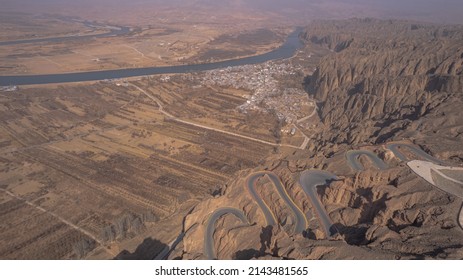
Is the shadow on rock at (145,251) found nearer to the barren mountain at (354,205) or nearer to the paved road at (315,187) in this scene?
the barren mountain at (354,205)

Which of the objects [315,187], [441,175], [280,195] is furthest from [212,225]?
[441,175]

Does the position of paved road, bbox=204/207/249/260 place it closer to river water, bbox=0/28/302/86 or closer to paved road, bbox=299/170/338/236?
paved road, bbox=299/170/338/236

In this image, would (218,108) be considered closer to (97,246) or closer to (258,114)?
(258,114)

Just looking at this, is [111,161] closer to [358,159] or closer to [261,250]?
[261,250]

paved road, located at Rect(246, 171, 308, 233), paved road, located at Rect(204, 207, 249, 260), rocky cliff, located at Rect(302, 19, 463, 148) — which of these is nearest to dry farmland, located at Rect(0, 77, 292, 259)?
paved road, located at Rect(204, 207, 249, 260)

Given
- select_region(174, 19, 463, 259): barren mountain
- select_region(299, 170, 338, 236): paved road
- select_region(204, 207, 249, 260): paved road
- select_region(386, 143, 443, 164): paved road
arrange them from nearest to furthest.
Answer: select_region(174, 19, 463, 259): barren mountain
select_region(204, 207, 249, 260): paved road
select_region(299, 170, 338, 236): paved road
select_region(386, 143, 443, 164): paved road
